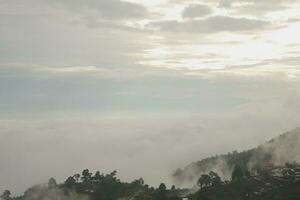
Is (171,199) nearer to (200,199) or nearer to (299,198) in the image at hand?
(200,199)

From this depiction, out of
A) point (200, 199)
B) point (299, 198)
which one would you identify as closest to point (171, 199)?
point (200, 199)

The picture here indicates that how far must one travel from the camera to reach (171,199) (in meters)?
200

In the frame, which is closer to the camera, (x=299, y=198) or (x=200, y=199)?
(x=200, y=199)

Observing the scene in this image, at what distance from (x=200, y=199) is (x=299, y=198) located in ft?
161

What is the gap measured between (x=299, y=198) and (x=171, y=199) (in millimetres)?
56701

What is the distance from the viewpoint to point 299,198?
7643 inches

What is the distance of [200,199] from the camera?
580 feet

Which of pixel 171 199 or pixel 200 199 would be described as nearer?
pixel 200 199

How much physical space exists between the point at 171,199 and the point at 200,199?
2562 centimetres
